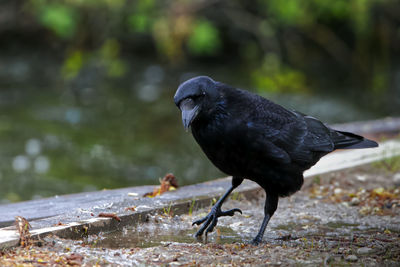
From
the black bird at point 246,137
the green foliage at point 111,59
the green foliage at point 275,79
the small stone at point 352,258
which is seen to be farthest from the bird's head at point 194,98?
the green foliage at point 111,59

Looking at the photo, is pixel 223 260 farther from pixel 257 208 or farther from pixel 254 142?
pixel 257 208

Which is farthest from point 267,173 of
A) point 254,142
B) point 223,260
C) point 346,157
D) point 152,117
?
point 152,117

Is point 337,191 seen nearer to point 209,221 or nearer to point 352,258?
point 209,221

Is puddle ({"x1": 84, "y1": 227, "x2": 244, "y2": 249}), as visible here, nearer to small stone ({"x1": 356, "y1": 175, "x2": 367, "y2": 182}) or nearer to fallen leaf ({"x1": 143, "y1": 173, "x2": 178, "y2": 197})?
fallen leaf ({"x1": 143, "y1": 173, "x2": 178, "y2": 197})

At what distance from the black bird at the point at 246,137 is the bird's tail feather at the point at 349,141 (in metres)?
0.35

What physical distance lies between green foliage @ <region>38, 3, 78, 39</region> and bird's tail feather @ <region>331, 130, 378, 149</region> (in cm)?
886

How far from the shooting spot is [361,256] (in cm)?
308

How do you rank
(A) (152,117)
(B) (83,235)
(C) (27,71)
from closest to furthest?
(B) (83,235) < (A) (152,117) < (C) (27,71)

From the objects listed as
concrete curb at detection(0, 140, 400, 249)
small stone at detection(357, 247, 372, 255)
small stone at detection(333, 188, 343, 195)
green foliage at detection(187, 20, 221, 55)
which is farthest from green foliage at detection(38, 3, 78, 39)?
small stone at detection(357, 247, 372, 255)

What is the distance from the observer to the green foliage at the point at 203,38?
482 inches

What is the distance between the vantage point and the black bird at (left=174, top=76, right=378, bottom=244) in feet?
11.3

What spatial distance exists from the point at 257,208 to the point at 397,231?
45.1 inches

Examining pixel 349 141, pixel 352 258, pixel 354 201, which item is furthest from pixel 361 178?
pixel 352 258

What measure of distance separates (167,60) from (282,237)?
9598 millimetres
